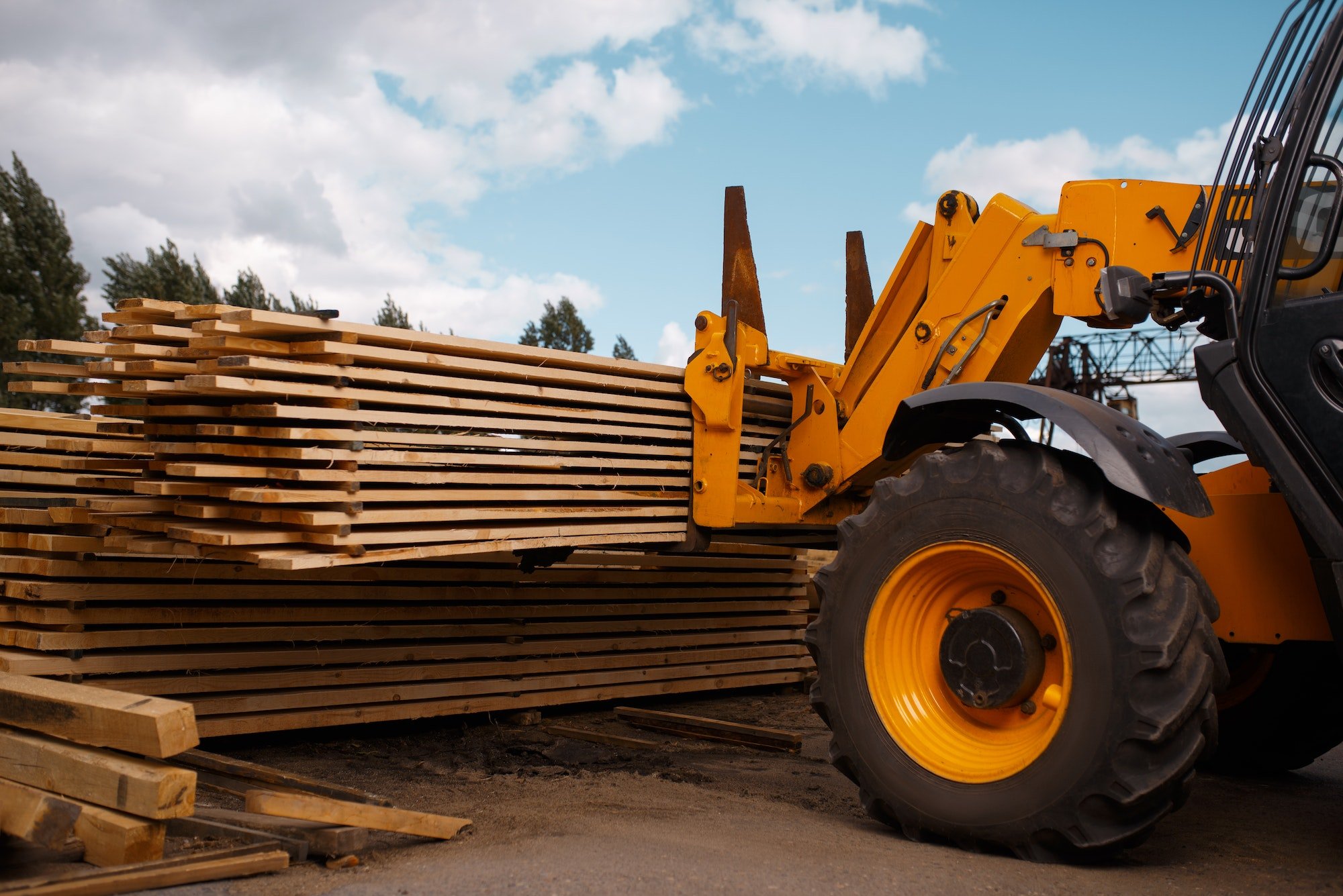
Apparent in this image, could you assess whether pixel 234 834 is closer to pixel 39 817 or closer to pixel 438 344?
pixel 39 817

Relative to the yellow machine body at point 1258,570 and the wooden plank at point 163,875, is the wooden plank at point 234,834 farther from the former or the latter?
the yellow machine body at point 1258,570

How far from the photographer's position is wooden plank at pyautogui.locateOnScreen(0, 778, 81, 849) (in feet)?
11.7

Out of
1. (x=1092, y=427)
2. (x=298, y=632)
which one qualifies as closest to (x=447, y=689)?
(x=298, y=632)

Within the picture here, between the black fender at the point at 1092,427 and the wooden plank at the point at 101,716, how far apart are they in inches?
119

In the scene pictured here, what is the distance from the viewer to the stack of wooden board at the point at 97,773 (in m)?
3.61

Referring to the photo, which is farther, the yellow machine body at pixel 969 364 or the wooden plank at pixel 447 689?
the wooden plank at pixel 447 689

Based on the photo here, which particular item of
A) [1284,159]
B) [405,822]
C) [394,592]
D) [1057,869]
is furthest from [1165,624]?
[394,592]

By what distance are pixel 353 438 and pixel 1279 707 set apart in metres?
4.48

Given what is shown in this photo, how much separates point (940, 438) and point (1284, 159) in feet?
6.65

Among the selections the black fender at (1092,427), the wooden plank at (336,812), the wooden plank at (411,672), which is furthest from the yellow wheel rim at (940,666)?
the wooden plank at (411,672)

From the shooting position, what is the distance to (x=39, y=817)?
3.56 m

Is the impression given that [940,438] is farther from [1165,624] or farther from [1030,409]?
[1165,624]

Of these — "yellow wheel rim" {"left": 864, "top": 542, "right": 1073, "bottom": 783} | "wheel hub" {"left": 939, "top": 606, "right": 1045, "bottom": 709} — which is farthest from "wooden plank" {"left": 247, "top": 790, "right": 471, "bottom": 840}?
"wheel hub" {"left": 939, "top": 606, "right": 1045, "bottom": 709}

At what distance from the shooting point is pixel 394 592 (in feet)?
21.0
